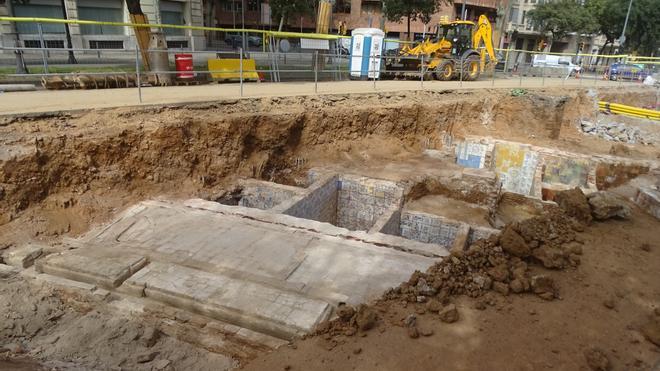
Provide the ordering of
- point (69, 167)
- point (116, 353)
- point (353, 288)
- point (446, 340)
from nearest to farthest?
point (446, 340)
point (116, 353)
point (353, 288)
point (69, 167)

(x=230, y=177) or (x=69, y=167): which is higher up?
(x=69, y=167)

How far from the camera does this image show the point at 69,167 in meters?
6.98

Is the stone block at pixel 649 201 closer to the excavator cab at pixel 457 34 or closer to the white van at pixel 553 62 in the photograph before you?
the excavator cab at pixel 457 34

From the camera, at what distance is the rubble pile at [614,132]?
1686cm

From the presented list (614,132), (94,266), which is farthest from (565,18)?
(94,266)

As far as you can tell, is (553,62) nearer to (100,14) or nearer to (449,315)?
(100,14)

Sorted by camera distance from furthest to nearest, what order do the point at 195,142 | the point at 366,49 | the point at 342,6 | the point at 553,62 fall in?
1. the point at 342,6
2. the point at 553,62
3. the point at 366,49
4. the point at 195,142

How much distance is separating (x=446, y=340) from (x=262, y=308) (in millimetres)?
1856

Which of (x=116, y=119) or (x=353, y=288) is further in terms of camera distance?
(x=116, y=119)

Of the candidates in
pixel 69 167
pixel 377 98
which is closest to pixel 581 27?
pixel 377 98

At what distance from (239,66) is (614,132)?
14548 millimetres

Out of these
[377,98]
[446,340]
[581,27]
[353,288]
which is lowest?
[353,288]

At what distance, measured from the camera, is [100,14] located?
22.7m

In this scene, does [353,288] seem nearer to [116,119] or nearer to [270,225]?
[270,225]
